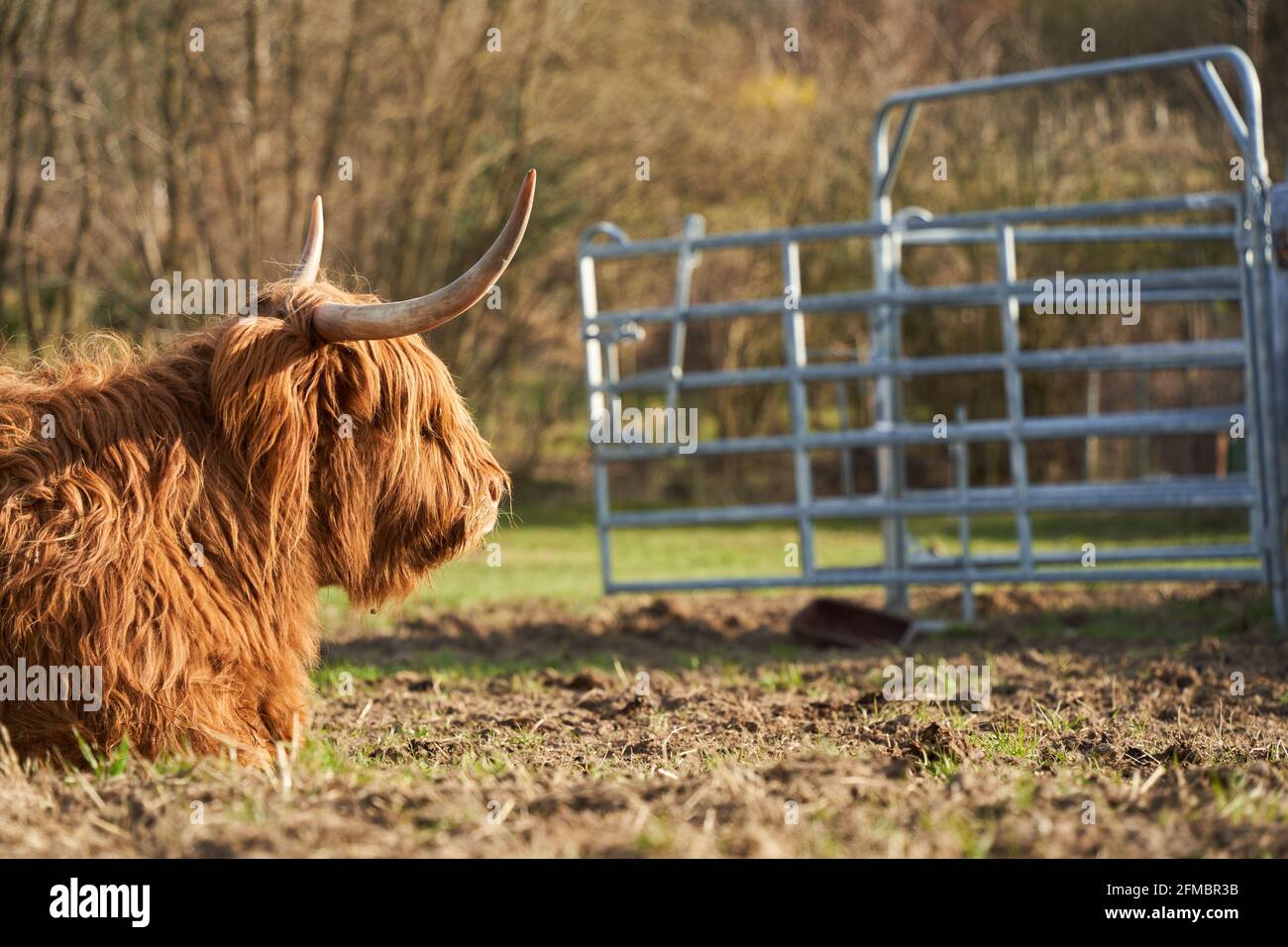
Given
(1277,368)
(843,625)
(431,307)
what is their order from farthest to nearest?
1. (843,625)
2. (1277,368)
3. (431,307)

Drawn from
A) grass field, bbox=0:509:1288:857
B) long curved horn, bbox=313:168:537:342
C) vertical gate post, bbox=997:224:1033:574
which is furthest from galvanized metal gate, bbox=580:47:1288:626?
long curved horn, bbox=313:168:537:342

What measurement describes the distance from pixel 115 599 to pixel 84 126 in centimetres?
1188

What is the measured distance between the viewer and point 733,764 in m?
3.37

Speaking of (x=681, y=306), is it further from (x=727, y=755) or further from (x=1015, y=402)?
(x=727, y=755)

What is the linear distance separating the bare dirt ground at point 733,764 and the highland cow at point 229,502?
0.73 ft

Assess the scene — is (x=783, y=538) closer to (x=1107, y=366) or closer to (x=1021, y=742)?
(x=1107, y=366)

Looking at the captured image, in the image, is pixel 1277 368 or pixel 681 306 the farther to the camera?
pixel 681 306

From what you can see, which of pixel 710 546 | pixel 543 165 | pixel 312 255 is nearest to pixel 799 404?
pixel 312 255

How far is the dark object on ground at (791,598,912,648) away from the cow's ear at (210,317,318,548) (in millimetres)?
3923

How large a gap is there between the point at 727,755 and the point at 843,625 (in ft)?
12.2

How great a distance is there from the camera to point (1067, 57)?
20062 millimetres

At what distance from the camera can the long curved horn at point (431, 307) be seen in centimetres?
346

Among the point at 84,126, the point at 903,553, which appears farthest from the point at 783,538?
the point at 84,126

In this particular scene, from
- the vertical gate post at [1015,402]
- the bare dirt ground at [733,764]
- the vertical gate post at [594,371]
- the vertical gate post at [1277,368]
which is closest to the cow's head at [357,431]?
the bare dirt ground at [733,764]
